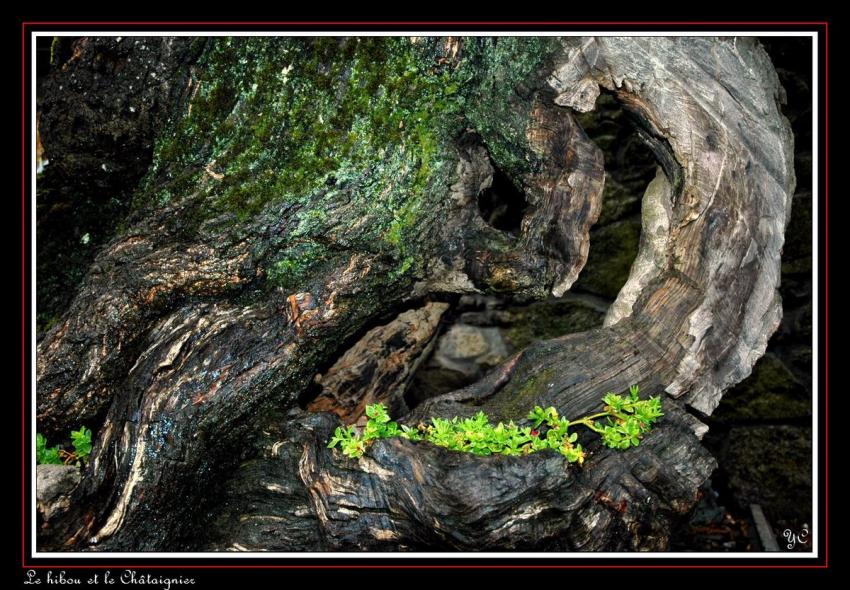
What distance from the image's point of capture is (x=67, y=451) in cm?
298

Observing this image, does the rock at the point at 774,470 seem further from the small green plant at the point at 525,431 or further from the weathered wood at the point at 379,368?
the weathered wood at the point at 379,368

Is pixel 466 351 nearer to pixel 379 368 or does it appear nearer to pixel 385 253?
pixel 379 368

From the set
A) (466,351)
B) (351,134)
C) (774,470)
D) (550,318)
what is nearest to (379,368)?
(351,134)

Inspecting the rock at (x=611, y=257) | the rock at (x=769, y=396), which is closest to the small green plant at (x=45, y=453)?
the rock at (x=611, y=257)

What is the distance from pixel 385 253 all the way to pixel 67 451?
1528mm

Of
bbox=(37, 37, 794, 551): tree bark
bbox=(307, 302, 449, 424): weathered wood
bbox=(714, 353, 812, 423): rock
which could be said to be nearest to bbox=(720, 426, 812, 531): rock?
bbox=(714, 353, 812, 423): rock

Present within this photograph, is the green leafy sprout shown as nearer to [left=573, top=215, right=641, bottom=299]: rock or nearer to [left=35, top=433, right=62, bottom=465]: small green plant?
[left=35, top=433, right=62, bottom=465]: small green plant

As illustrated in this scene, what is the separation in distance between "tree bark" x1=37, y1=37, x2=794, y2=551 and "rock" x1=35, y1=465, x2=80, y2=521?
13 centimetres

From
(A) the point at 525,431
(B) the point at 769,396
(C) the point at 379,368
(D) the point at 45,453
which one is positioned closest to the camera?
(A) the point at 525,431

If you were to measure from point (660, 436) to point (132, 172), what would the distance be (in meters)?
2.52

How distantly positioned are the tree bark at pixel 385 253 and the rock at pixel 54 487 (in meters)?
0.13

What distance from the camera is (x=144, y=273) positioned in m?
2.84

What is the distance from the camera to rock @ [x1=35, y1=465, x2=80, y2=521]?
2676 mm

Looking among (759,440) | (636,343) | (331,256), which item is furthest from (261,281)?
(759,440)
